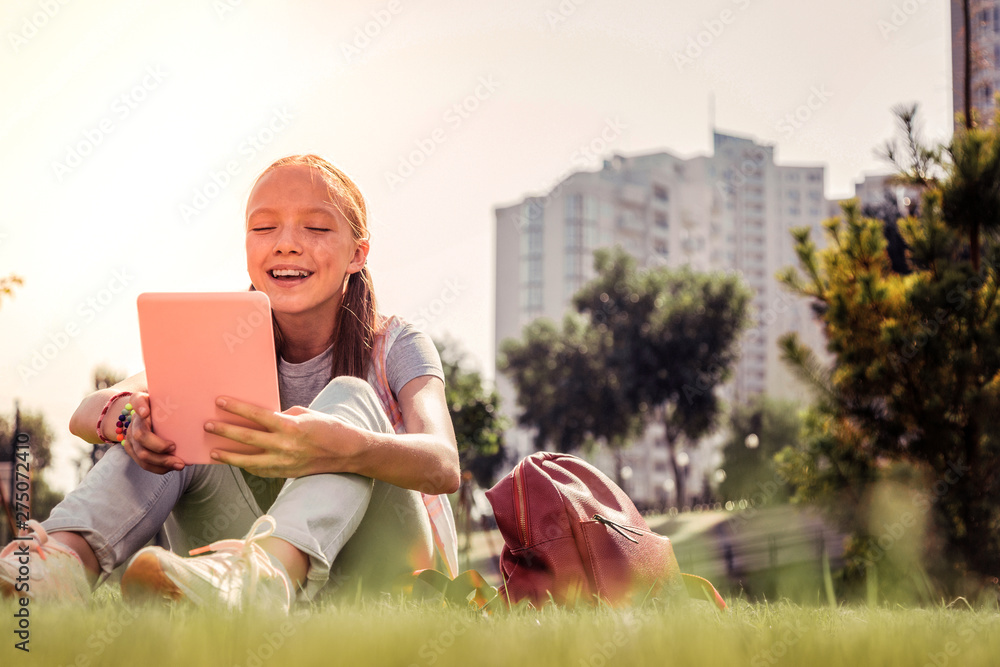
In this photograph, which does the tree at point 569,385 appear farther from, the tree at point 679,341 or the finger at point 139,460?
the finger at point 139,460

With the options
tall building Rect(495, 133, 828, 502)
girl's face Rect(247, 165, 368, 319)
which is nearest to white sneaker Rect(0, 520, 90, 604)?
girl's face Rect(247, 165, 368, 319)

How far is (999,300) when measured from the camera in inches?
227

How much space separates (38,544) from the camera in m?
2.04

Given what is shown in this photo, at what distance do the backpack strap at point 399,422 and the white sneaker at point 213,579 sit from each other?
0.81 meters

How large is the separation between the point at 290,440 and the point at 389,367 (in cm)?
79

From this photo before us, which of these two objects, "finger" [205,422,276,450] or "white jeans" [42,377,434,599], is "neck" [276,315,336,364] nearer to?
"white jeans" [42,377,434,599]

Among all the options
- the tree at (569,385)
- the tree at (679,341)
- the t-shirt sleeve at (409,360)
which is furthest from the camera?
the tree at (569,385)

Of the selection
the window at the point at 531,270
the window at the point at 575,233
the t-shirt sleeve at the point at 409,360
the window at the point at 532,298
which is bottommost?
the t-shirt sleeve at the point at 409,360

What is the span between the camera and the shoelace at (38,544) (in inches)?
77.6

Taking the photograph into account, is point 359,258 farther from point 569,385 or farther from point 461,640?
point 569,385

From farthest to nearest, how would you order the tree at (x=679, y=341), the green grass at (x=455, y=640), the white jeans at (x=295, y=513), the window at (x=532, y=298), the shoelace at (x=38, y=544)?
the window at (x=532, y=298) < the tree at (x=679, y=341) < the white jeans at (x=295, y=513) < the shoelace at (x=38, y=544) < the green grass at (x=455, y=640)

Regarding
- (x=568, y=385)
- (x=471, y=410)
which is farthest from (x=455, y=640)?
(x=568, y=385)

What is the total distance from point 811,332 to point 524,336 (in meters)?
40.9

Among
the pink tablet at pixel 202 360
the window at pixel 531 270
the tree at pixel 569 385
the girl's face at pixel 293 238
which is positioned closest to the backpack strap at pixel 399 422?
the girl's face at pixel 293 238
